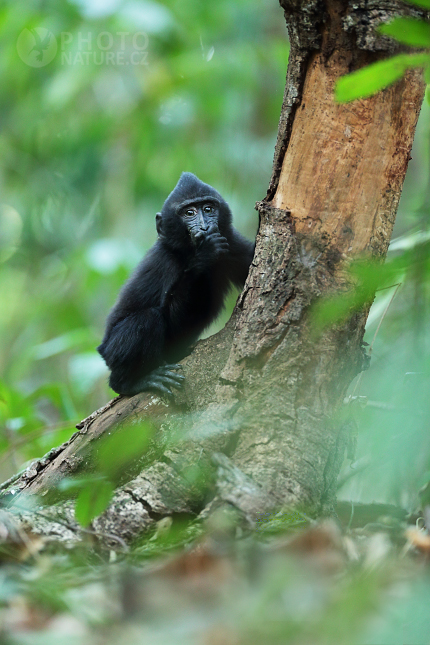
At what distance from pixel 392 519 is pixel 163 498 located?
3.44ft

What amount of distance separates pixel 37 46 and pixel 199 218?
5.49 metres

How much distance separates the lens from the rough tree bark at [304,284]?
2.29 metres

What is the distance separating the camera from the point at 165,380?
3168mm

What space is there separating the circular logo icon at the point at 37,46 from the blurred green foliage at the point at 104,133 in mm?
22

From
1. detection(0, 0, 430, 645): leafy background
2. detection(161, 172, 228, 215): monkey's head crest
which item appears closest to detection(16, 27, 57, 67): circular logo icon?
detection(0, 0, 430, 645): leafy background

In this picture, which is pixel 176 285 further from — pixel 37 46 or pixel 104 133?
pixel 37 46

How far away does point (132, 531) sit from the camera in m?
2.23

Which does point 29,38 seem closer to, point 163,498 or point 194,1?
point 194,1

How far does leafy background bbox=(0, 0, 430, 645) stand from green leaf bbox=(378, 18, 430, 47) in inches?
5.0

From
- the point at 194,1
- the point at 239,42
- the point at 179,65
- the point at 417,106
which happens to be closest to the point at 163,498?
the point at 417,106

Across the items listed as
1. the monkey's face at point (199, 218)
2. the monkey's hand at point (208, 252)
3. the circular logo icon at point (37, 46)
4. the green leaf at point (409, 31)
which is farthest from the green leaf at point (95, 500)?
the circular logo icon at point (37, 46)

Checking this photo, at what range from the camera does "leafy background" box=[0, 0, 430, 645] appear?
1145mm

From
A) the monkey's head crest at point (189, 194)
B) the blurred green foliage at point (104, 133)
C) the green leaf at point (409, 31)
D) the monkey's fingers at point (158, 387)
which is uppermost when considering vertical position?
the blurred green foliage at point (104, 133)

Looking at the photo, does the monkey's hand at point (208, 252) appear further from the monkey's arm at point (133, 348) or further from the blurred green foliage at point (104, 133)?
the blurred green foliage at point (104, 133)
